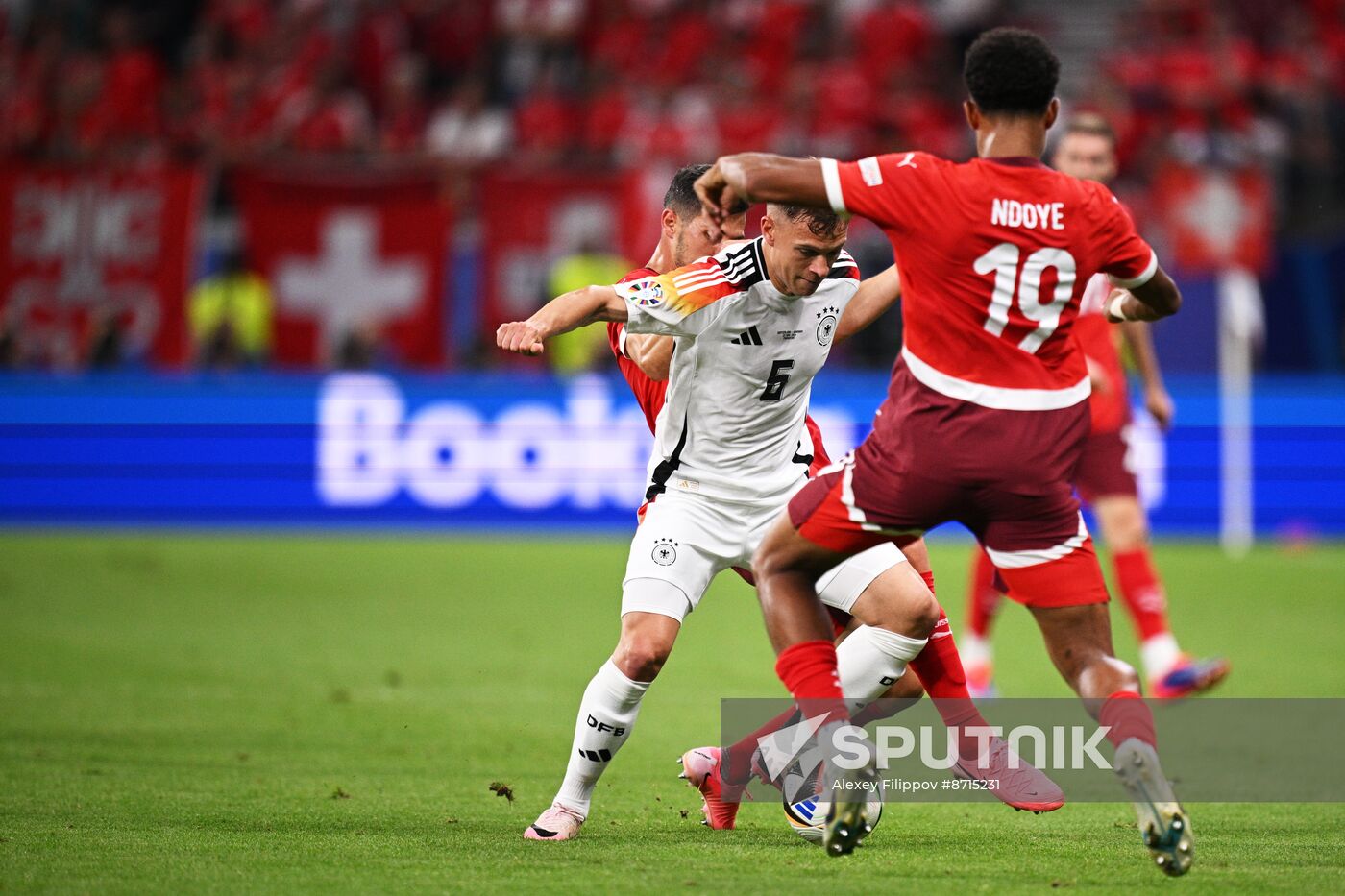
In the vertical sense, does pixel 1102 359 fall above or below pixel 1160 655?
above

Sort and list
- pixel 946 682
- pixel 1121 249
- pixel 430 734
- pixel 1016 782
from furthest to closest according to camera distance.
Result: 1. pixel 430 734
2. pixel 946 682
3. pixel 1016 782
4. pixel 1121 249

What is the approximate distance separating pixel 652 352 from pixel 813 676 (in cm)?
134

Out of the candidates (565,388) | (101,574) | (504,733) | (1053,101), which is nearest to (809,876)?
(1053,101)

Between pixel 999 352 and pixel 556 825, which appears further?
pixel 556 825

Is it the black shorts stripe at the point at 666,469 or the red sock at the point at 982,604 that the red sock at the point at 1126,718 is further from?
the red sock at the point at 982,604

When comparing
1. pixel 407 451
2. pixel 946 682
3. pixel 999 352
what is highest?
pixel 999 352

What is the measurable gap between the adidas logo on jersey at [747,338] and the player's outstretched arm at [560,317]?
587 mm

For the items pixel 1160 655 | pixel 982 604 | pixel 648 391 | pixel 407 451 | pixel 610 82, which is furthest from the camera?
pixel 610 82

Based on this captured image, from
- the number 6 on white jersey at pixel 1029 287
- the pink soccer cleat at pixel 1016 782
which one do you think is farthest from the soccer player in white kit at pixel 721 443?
the number 6 on white jersey at pixel 1029 287

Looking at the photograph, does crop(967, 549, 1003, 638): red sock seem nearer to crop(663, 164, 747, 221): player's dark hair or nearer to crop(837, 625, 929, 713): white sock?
crop(837, 625, 929, 713): white sock

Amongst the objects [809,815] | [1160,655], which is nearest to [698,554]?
[809,815]

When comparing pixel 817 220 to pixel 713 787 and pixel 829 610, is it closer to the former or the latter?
pixel 829 610

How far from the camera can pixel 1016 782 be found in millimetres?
5812

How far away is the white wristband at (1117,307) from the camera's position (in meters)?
5.38
